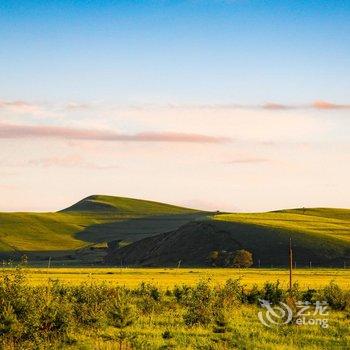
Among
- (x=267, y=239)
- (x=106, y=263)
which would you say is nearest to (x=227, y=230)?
(x=267, y=239)

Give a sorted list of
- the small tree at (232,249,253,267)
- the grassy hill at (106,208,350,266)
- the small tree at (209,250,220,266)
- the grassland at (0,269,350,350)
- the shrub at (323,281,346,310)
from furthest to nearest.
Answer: the grassy hill at (106,208,350,266) < the small tree at (209,250,220,266) < the small tree at (232,249,253,267) < the shrub at (323,281,346,310) < the grassland at (0,269,350,350)

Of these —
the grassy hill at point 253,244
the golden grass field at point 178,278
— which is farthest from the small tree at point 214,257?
the golden grass field at point 178,278

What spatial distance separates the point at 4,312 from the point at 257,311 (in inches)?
781

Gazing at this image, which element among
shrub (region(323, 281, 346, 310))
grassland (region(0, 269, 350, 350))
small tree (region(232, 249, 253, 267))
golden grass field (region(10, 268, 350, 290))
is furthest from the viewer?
small tree (region(232, 249, 253, 267))

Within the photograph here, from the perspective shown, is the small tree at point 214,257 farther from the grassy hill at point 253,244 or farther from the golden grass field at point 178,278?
A: the golden grass field at point 178,278
